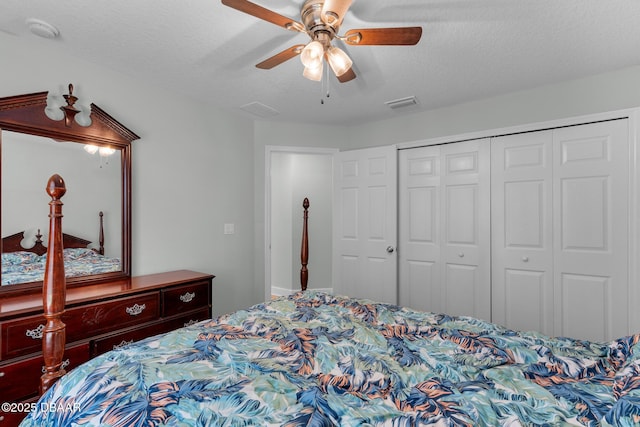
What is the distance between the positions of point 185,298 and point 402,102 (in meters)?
2.70

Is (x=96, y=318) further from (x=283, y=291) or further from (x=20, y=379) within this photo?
(x=283, y=291)

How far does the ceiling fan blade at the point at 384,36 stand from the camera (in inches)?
61.3

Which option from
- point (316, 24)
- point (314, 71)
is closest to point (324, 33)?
point (316, 24)

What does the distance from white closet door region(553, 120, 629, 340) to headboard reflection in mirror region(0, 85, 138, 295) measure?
364 cm

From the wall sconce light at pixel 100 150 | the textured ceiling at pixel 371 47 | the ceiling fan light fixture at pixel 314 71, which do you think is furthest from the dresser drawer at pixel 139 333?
the ceiling fan light fixture at pixel 314 71

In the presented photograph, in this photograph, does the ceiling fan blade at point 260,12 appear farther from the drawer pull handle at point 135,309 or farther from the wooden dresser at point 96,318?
the drawer pull handle at point 135,309

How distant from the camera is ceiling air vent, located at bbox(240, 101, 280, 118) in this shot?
10.9ft

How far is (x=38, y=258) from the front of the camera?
7.02 ft

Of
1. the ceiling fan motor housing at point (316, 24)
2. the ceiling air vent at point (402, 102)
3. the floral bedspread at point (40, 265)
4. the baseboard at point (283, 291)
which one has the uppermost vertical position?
the ceiling air vent at point (402, 102)

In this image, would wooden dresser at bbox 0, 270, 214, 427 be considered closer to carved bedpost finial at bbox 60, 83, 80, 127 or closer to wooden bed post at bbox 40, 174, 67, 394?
wooden bed post at bbox 40, 174, 67, 394

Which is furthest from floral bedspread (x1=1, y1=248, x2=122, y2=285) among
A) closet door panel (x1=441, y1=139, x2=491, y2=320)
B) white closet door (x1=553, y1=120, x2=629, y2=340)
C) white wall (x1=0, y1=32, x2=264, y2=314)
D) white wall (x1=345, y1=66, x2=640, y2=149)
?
white closet door (x1=553, y1=120, x2=629, y2=340)

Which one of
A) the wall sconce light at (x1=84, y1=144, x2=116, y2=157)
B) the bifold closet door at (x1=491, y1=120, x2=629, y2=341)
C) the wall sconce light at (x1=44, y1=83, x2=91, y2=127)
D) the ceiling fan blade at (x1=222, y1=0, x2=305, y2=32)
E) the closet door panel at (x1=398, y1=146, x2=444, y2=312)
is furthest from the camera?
the closet door panel at (x1=398, y1=146, x2=444, y2=312)

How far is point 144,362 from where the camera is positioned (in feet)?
→ 3.80

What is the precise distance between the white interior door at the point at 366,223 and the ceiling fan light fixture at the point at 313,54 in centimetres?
215
